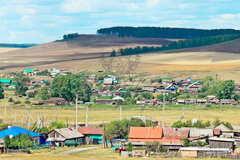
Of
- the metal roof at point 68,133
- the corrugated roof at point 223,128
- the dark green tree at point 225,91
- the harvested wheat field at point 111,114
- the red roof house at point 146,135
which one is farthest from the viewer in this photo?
the dark green tree at point 225,91

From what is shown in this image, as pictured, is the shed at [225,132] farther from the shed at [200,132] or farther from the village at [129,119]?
the shed at [200,132]

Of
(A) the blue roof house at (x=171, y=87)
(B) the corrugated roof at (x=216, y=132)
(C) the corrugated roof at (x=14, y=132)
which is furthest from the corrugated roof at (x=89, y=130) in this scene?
(A) the blue roof house at (x=171, y=87)

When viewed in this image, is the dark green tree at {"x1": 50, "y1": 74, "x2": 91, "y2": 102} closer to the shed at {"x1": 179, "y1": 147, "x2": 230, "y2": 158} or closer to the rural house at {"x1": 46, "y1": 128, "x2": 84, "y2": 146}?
the rural house at {"x1": 46, "y1": 128, "x2": 84, "y2": 146}

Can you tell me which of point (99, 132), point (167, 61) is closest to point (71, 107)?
point (99, 132)

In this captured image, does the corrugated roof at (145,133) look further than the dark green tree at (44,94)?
No

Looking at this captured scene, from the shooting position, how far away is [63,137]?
6650 centimetres

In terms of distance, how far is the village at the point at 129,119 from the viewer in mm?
59844

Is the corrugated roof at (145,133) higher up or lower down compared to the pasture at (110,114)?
higher up

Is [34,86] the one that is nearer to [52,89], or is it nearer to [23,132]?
[52,89]

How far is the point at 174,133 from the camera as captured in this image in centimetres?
6562

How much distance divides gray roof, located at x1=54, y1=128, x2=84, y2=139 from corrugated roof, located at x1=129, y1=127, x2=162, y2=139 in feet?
25.4

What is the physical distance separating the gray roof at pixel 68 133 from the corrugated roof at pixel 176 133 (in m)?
10.9

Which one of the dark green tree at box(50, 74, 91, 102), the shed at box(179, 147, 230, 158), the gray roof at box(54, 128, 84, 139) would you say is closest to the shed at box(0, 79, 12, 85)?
the dark green tree at box(50, 74, 91, 102)

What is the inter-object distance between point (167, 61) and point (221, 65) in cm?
2427
